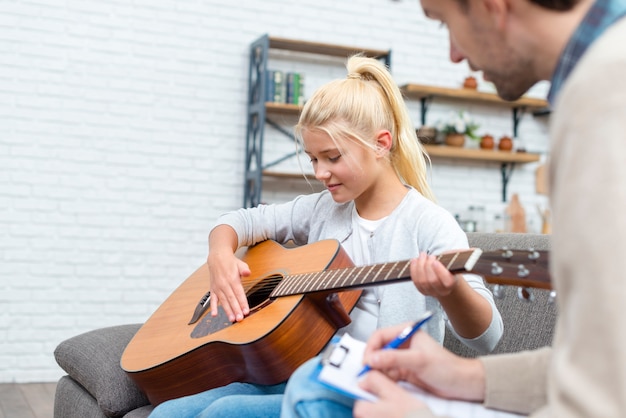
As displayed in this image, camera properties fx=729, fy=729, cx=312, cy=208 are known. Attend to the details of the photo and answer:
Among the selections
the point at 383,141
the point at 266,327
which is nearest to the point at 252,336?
the point at 266,327

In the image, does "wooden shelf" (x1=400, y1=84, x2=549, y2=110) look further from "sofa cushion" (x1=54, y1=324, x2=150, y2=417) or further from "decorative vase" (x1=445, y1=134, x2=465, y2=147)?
"sofa cushion" (x1=54, y1=324, x2=150, y2=417)

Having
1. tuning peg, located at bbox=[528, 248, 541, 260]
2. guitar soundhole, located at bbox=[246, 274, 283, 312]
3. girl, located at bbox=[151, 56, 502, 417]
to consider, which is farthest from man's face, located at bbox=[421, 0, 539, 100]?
guitar soundhole, located at bbox=[246, 274, 283, 312]

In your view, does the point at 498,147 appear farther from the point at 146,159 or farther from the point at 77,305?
the point at 77,305

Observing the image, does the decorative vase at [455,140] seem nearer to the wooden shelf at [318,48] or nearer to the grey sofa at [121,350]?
the wooden shelf at [318,48]

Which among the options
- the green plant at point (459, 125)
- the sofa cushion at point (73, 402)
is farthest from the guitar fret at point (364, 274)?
the green plant at point (459, 125)

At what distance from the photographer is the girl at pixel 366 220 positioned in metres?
1.52

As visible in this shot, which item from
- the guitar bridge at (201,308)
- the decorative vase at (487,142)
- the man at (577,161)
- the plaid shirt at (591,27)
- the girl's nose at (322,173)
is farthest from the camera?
the decorative vase at (487,142)

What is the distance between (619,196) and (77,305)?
394 centimetres

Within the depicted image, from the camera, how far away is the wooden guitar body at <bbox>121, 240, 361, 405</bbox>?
61.6 inches

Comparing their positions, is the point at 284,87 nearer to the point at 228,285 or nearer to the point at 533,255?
the point at 228,285

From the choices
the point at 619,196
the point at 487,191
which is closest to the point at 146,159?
the point at 487,191

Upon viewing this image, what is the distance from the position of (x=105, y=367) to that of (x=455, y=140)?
3.27 meters

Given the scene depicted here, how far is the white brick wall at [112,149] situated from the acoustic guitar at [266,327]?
226 cm

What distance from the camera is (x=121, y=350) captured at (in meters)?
2.21
